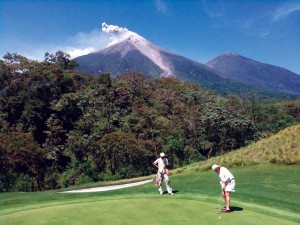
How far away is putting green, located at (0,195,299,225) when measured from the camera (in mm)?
10773

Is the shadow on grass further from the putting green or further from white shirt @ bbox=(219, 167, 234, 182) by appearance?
white shirt @ bbox=(219, 167, 234, 182)

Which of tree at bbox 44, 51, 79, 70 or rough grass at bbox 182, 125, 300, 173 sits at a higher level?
tree at bbox 44, 51, 79, 70

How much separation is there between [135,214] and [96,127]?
35071 mm

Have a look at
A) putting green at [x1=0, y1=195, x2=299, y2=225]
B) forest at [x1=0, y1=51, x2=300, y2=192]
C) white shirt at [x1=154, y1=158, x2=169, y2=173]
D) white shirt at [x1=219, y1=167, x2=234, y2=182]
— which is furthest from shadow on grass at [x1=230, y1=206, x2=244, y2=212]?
forest at [x1=0, y1=51, x2=300, y2=192]

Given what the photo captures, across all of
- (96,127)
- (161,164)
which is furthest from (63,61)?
(161,164)

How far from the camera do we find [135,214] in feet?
38.3

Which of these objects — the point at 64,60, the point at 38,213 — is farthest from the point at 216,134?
the point at 38,213

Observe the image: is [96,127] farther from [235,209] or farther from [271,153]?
[235,209]

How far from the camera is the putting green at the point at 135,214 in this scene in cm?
1077

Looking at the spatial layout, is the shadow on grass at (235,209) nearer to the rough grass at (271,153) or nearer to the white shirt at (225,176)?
the white shirt at (225,176)

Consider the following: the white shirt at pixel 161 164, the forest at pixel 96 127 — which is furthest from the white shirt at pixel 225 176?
the forest at pixel 96 127

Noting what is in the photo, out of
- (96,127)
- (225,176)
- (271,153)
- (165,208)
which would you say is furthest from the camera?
(96,127)

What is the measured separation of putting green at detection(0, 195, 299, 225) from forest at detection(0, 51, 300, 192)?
24.0m

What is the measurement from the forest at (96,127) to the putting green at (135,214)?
23974 millimetres
